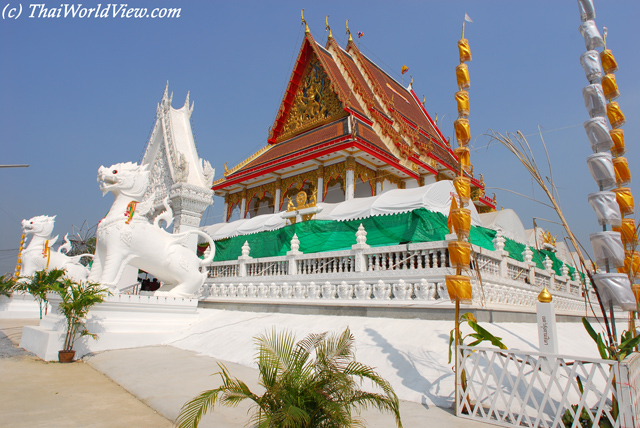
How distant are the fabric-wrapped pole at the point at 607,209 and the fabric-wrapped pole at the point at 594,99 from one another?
949 millimetres

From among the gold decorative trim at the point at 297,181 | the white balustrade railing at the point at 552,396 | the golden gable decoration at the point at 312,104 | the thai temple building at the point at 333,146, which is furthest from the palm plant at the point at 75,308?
the golden gable decoration at the point at 312,104

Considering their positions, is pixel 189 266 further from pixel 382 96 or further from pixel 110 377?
pixel 382 96

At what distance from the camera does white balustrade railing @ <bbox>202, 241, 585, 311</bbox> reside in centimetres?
600

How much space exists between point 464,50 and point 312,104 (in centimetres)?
1368

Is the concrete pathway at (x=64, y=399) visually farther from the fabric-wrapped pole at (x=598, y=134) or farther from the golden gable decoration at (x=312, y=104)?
the golden gable decoration at (x=312, y=104)

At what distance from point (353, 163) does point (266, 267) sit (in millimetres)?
6755

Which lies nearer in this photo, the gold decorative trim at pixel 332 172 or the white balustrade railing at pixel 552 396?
the white balustrade railing at pixel 552 396

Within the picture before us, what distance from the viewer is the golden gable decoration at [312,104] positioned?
55.4ft

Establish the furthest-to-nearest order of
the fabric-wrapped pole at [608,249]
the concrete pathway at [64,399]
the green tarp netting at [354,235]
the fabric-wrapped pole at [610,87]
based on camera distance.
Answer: the green tarp netting at [354,235] → the fabric-wrapped pole at [610,87] → the fabric-wrapped pole at [608,249] → the concrete pathway at [64,399]

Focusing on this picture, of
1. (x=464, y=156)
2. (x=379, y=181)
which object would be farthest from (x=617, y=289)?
(x=379, y=181)

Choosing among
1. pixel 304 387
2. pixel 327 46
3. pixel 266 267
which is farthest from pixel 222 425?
pixel 327 46

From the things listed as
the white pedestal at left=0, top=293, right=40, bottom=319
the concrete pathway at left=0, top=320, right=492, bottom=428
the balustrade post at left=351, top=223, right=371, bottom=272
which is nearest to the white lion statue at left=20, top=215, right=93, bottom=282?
the white pedestal at left=0, top=293, right=40, bottom=319

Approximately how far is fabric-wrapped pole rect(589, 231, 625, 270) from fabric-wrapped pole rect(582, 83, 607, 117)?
131 centimetres

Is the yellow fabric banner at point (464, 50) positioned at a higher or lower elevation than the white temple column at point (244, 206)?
lower
